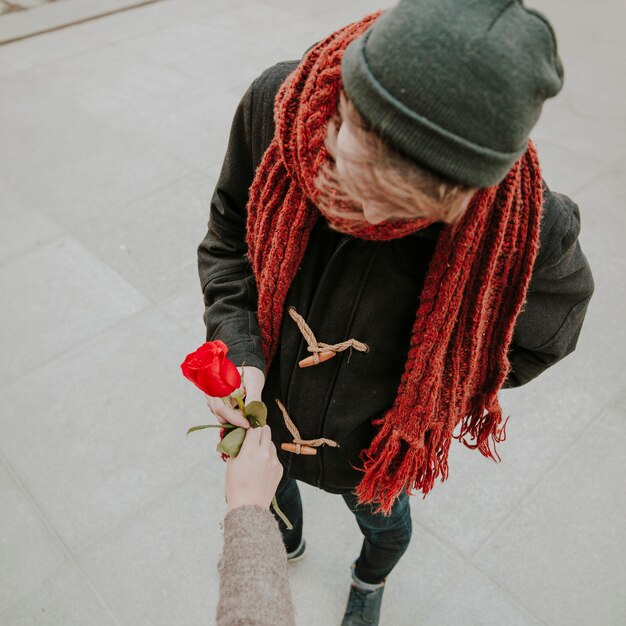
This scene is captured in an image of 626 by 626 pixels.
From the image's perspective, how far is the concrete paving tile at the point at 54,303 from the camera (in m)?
2.66

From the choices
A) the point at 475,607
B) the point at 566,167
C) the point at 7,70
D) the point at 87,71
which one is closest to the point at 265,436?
the point at 475,607

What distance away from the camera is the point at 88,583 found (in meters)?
1.97

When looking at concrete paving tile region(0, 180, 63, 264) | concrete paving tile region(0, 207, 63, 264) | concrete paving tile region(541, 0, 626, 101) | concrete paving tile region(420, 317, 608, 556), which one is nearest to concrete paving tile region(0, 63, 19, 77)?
concrete paving tile region(0, 180, 63, 264)

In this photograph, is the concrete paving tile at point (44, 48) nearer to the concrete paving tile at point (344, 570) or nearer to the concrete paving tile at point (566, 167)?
the concrete paving tile at point (566, 167)

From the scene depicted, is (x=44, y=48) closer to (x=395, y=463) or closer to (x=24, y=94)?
(x=24, y=94)

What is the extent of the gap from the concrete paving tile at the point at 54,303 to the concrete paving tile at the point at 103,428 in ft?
0.30

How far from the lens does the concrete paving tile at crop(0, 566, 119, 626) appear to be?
1883 millimetres

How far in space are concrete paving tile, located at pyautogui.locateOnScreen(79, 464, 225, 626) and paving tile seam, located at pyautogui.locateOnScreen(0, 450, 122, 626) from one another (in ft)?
0.05

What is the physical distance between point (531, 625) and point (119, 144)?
12.0ft

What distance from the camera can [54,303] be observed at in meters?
2.87

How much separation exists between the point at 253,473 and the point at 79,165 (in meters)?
3.28

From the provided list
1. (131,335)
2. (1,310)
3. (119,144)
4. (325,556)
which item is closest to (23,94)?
(119,144)

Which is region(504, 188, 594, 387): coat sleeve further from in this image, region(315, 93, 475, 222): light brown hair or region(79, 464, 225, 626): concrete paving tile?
region(79, 464, 225, 626): concrete paving tile

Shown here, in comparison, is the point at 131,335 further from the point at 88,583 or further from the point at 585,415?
the point at 585,415
